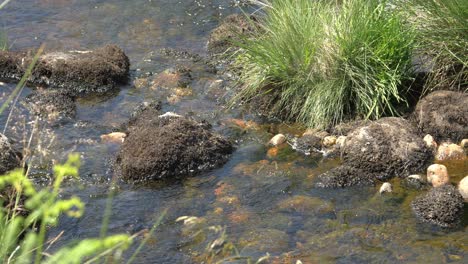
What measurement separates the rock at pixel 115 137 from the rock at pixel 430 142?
119 inches

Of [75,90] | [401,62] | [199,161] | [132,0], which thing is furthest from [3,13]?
[401,62]

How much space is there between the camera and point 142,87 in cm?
914

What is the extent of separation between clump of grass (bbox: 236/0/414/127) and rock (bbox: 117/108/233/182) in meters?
1.04

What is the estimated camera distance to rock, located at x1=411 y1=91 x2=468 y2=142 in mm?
7207

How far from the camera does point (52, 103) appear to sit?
8.39 m

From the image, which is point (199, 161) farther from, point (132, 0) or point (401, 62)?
point (132, 0)

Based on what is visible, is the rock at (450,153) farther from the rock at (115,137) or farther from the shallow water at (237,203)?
the rock at (115,137)

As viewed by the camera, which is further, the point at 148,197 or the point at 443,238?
the point at 148,197

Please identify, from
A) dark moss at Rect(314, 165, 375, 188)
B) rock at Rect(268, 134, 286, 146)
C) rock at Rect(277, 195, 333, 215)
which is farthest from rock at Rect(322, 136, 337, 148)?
rock at Rect(277, 195, 333, 215)

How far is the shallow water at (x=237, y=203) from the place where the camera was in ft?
18.2

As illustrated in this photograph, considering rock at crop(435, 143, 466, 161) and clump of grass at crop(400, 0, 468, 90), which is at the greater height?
clump of grass at crop(400, 0, 468, 90)

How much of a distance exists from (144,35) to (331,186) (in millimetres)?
5114

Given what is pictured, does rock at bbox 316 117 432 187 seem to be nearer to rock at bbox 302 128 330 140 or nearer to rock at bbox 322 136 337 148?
rock at bbox 322 136 337 148

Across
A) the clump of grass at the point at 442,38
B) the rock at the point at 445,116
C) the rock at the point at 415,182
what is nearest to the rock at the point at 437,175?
the rock at the point at 415,182
